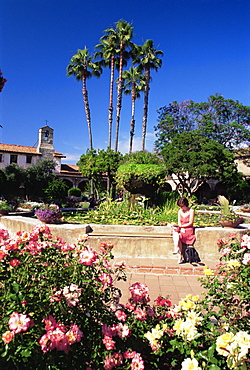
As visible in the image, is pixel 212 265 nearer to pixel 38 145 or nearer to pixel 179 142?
pixel 179 142

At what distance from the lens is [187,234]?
5242mm

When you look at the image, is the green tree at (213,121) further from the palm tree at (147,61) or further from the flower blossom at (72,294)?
the flower blossom at (72,294)

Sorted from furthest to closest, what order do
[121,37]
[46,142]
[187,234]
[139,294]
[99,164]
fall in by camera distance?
[46,142]
[121,37]
[99,164]
[187,234]
[139,294]

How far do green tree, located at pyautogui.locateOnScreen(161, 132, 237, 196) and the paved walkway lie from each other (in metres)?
16.5

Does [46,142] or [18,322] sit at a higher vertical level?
[46,142]

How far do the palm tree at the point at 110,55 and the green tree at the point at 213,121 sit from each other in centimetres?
509

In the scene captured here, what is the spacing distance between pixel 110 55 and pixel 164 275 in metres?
25.9

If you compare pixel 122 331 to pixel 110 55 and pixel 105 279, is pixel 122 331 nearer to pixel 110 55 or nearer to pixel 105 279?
pixel 105 279

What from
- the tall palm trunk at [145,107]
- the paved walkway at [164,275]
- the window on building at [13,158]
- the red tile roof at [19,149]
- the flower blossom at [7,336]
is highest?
the tall palm trunk at [145,107]

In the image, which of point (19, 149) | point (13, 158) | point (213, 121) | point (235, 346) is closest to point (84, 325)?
point (235, 346)

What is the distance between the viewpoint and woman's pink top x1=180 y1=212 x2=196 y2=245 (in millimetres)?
5190

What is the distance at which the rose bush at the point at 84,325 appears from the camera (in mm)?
1427

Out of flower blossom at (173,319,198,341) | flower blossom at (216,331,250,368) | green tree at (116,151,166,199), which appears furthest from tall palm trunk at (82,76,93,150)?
flower blossom at (216,331,250,368)

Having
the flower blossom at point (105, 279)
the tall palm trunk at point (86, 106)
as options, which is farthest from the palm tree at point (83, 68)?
the flower blossom at point (105, 279)
